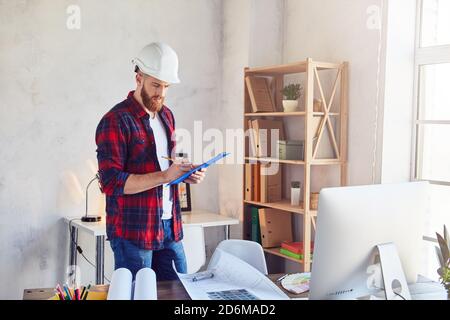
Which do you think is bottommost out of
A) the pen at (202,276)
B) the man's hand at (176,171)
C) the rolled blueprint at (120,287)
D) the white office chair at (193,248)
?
the white office chair at (193,248)

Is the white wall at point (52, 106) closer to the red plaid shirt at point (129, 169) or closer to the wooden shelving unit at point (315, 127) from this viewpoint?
the wooden shelving unit at point (315, 127)

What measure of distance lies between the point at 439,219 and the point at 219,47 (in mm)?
2131

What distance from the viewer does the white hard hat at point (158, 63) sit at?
2449 millimetres

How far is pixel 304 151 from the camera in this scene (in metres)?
3.41

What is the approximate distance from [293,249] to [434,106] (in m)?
1.25

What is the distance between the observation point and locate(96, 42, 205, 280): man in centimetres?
236

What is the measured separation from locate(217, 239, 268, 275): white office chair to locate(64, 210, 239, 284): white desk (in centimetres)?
95

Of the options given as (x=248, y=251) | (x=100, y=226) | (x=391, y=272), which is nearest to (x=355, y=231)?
(x=391, y=272)

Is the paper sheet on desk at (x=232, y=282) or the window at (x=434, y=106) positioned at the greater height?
the window at (x=434, y=106)

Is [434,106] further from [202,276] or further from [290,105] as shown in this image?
[202,276]

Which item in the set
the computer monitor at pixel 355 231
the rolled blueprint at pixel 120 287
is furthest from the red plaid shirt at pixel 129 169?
the computer monitor at pixel 355 231

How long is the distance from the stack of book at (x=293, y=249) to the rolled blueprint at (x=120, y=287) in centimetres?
192

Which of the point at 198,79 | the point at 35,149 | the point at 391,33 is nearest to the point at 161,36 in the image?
the point at 198,79

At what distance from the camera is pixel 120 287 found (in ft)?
5.15
